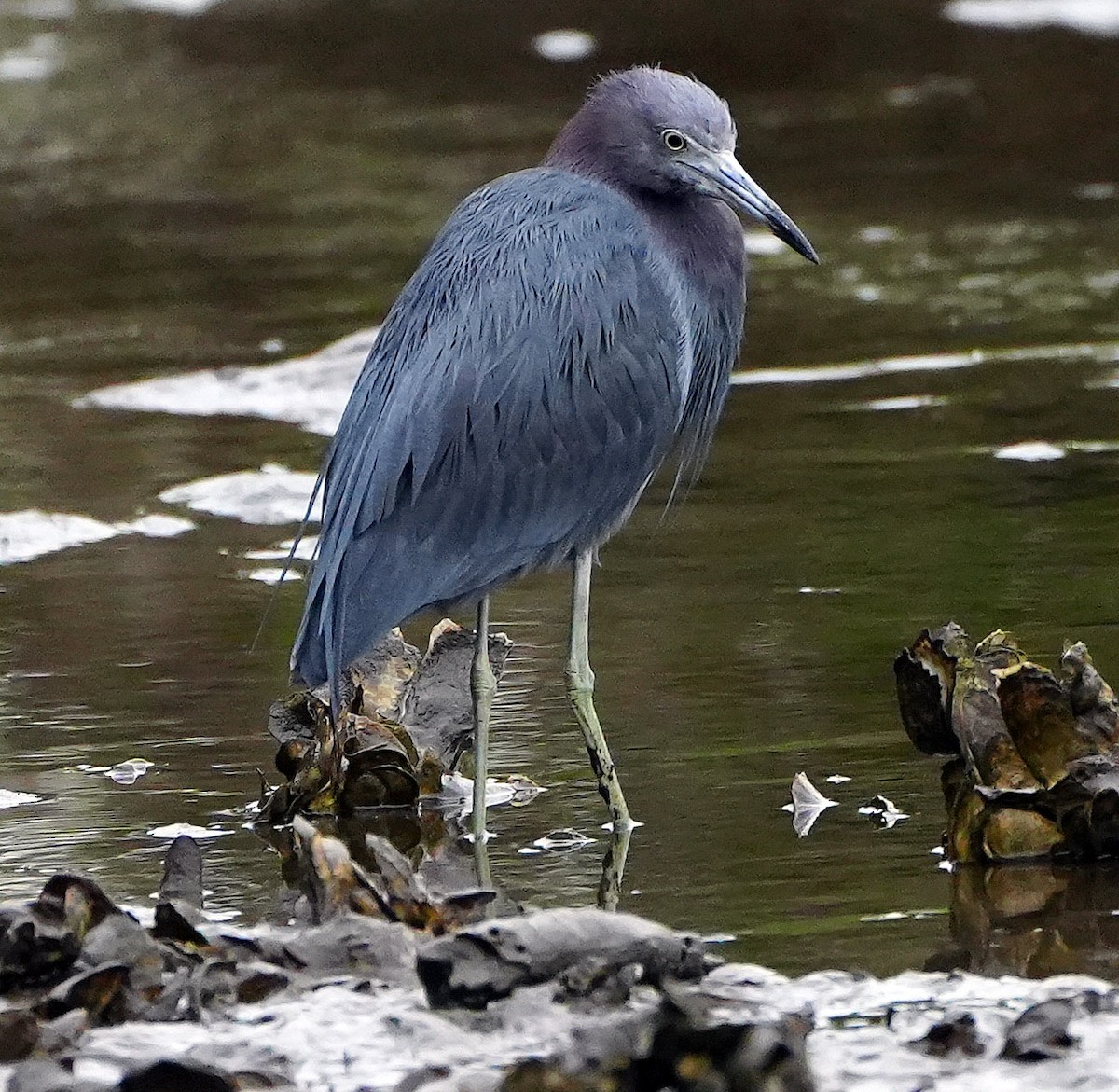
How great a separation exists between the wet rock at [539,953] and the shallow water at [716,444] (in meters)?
0.34

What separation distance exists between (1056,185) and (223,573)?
22.1 feet

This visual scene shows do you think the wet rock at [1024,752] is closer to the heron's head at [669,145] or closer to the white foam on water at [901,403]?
the heron's head at [669,145]

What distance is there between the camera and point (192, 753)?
5.59 meters

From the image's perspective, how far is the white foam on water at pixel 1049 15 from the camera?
16.0m

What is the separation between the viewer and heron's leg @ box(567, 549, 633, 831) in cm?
510

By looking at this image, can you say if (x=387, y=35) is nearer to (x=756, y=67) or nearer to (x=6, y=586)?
(x=756, y=67)

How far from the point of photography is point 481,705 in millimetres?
5344

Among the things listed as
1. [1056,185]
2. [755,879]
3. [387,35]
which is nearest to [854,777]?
[755,879]

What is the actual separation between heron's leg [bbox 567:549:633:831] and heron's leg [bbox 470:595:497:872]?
0.58 ft

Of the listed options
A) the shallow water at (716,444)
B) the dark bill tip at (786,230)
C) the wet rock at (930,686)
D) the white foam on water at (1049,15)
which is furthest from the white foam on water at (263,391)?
the white foam on water at (1049,15)

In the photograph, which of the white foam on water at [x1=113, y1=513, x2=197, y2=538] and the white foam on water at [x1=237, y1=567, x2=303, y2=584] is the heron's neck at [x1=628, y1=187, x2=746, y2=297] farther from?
the white foam on water at [x1=113, y1=513, x2=197, y2=538]

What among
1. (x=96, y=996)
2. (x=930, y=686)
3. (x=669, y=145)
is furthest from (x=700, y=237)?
(x=96, y=996)

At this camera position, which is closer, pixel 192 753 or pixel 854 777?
pixel 854 777

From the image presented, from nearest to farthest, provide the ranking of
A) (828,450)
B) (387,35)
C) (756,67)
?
(828,450)
(756,67)
(387,35)
